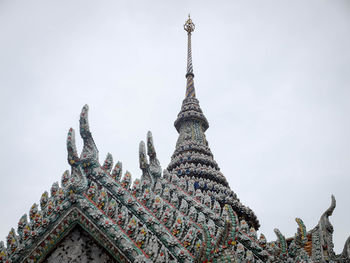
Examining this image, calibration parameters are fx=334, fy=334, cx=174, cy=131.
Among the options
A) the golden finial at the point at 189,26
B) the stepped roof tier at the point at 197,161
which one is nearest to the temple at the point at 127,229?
the stepped roof tier at the point at 197,161

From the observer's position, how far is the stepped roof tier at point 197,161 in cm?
775

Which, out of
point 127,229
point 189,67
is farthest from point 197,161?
point 189,67

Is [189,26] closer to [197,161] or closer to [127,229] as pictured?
[197,161]

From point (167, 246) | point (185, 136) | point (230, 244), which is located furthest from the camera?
point (185, 136)

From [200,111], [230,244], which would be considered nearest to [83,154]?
[230,244]

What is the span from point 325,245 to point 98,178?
3.65m

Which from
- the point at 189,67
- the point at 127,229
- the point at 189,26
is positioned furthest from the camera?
the point at 189,26

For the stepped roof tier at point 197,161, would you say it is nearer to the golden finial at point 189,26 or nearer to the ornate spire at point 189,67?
the ornate spire at point 189,67

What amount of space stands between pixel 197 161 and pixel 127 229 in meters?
4.13

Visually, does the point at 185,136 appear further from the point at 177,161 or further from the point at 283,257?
the point at 283,257

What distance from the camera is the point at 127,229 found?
4805 mm

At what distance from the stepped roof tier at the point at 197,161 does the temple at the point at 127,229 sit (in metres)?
1.52

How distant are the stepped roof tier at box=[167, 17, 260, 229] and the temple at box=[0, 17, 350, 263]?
5.00 feet

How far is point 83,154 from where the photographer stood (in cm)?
580
